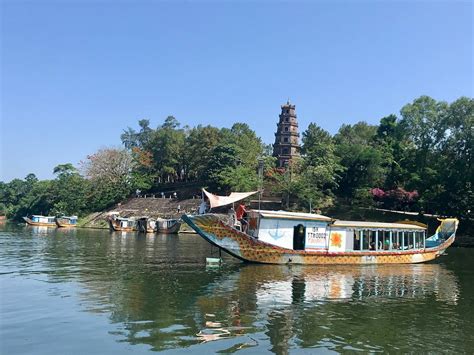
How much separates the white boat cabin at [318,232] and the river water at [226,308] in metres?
Result: 1.62

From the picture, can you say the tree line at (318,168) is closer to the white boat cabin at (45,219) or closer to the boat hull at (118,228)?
the white boat cabin at (45,219)

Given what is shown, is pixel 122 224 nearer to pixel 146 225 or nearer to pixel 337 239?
pixel 146 225

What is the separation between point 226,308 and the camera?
44.5 feet

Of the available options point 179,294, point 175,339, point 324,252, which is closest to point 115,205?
point 324,252

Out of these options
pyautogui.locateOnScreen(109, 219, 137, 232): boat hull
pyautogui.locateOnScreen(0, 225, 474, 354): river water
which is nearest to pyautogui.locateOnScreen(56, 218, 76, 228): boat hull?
pyautogui.locateOnScreen(109, 219, 137, 232): boat hull

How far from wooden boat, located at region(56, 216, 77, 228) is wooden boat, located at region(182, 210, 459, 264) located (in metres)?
43.4

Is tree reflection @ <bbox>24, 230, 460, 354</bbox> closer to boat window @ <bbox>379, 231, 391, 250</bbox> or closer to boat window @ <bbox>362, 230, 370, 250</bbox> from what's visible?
boat window @ <bbox>362, 230, 370, 250</bbox>

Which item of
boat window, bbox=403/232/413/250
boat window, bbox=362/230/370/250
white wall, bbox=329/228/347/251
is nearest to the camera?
white wall, bbox=329/228/347/251

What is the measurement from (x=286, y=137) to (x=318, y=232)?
49.7 m

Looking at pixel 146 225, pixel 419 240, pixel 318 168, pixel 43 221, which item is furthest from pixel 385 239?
pixel 43 221

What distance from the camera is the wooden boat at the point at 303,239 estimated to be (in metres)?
22.6

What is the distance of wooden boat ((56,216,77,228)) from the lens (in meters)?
60.3

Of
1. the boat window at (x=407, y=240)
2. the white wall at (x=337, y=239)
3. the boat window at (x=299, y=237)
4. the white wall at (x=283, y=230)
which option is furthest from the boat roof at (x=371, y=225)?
the boat window at (x=299, y=237)

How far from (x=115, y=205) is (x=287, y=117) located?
104 feet
